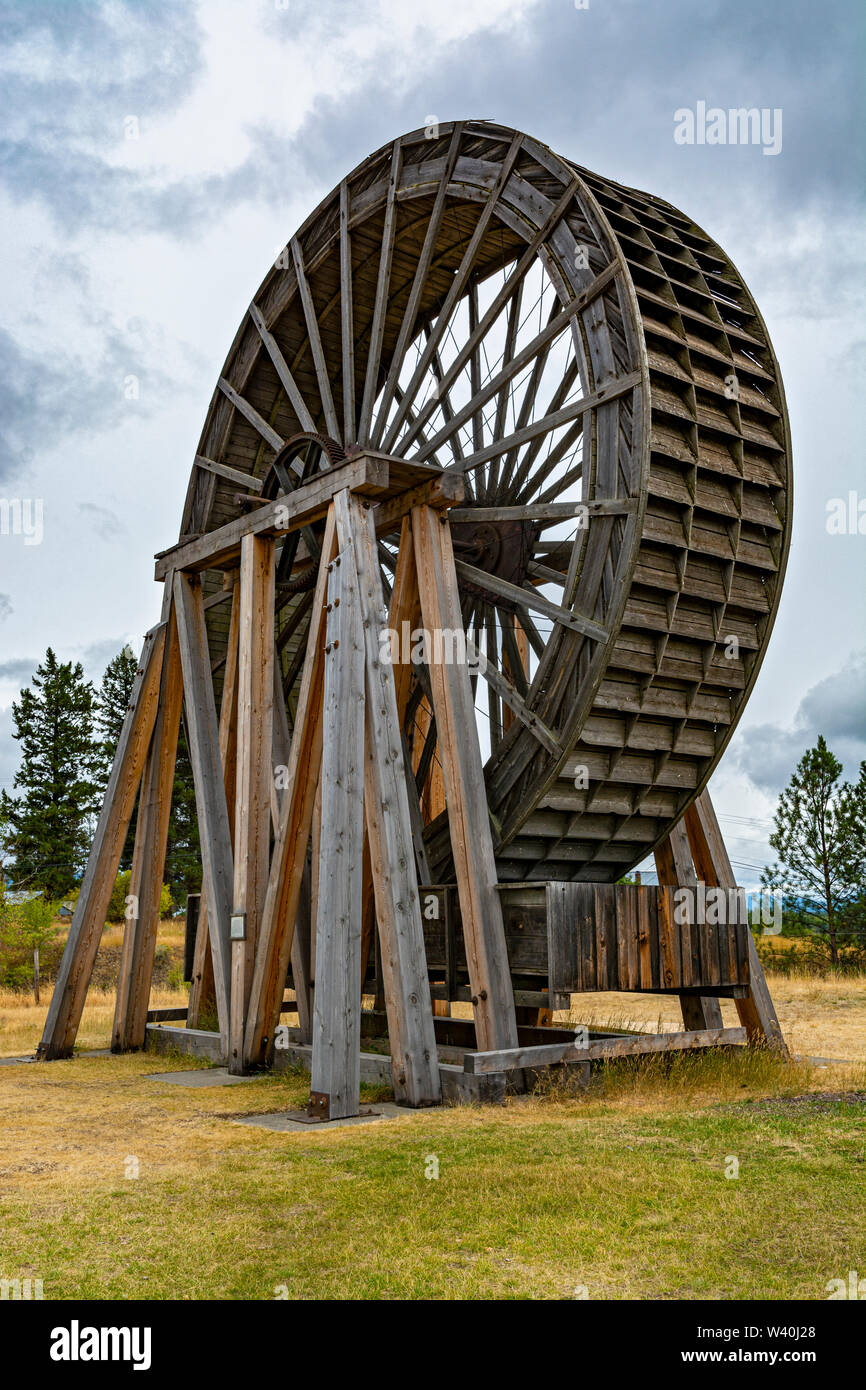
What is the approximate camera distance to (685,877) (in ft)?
31.3

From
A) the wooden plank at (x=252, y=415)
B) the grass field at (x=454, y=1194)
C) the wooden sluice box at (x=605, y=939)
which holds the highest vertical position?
the wooden plank at (x=252, y=415)

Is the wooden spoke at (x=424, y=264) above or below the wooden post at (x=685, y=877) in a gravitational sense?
above

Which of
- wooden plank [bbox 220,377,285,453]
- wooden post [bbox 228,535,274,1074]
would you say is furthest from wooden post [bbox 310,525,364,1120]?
wooden plank [bbox 220,377,285,453]

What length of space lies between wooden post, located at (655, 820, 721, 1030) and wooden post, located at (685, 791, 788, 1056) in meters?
0.10

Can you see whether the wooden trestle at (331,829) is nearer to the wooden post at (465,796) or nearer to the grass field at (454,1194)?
the wooden post at (465,796)

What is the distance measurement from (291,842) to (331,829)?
4.09ft

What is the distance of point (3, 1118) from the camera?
6.91 metres

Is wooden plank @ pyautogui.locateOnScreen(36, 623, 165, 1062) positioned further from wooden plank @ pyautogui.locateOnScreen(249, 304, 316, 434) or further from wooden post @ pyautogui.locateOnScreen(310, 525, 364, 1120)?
wooden post @ pyautogui.locateOnScreen(310, 525, 364, 1120)

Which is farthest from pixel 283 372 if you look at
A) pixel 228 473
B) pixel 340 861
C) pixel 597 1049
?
Answer: pixel 597 1049

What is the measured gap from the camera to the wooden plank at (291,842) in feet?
27.2

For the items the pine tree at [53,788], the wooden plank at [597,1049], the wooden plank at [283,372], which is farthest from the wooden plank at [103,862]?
the pine tree at [53,788]

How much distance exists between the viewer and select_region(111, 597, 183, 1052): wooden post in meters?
9.96

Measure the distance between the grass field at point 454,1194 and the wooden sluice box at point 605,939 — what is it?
69 cm
